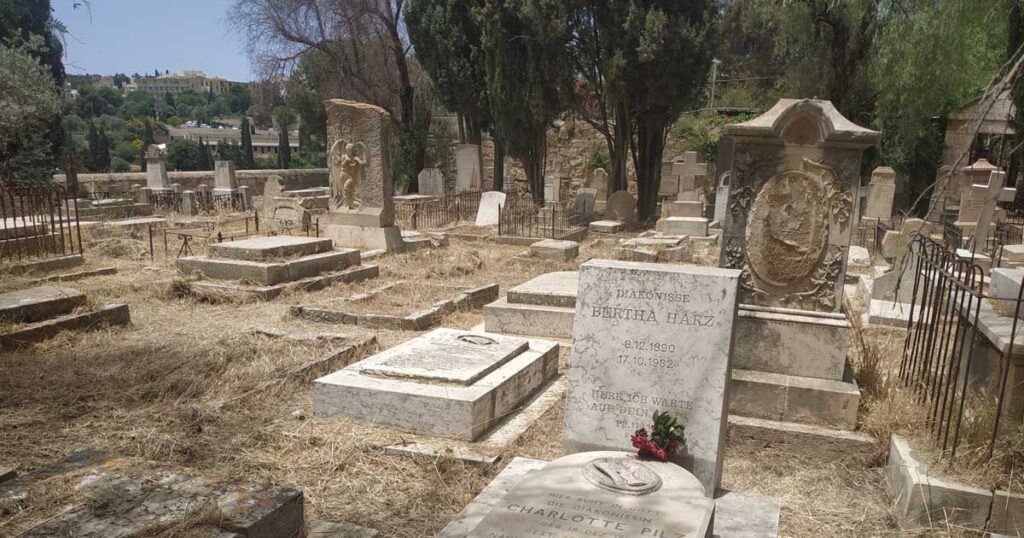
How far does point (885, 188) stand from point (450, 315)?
566 inches

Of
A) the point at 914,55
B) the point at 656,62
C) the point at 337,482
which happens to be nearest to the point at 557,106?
the point at 656,62

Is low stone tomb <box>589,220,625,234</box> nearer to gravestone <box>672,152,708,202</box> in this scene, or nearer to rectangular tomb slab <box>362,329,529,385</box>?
gravestone <box>672,152,708,202</box>

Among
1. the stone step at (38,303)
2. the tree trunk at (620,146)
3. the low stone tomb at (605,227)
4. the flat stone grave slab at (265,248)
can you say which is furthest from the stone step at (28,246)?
the tree trunk at (620,146)

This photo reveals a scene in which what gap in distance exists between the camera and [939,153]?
2211 cm

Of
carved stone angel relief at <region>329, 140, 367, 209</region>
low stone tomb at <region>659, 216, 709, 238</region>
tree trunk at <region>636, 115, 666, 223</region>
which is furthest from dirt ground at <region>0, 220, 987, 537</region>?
tree trunk at <region>636, 115, 666, 223</region>

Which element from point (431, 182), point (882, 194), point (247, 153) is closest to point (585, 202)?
point (431, 182)

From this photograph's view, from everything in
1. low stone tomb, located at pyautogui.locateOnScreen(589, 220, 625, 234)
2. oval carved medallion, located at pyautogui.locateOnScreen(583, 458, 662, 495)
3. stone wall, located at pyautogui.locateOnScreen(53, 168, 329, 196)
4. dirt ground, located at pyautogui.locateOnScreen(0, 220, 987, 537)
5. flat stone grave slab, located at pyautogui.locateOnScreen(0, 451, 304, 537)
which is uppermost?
stone wall, located at pyautogui.locateOnScreen(53, 168, 329, 196)

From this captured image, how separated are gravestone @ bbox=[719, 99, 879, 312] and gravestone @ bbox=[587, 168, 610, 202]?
16738 millimetres

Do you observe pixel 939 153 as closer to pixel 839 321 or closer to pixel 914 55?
pixel 914 55

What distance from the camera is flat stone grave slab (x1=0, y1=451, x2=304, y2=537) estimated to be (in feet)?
8.20

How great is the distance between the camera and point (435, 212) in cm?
1736

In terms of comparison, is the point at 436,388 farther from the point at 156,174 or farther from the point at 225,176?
the point at 156,174

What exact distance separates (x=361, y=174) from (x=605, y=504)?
31.3ft

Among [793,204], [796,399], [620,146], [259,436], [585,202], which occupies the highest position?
[620,146]
